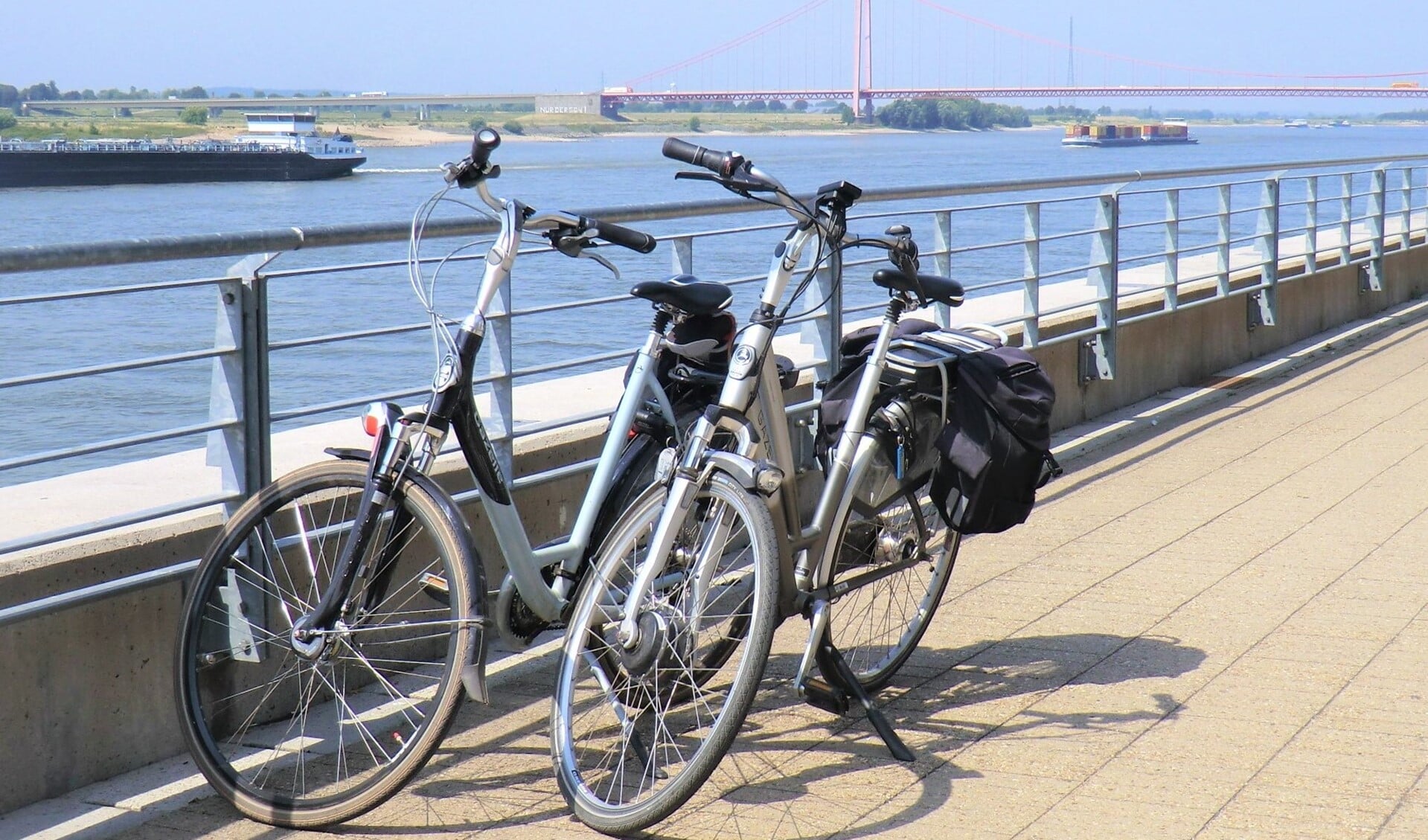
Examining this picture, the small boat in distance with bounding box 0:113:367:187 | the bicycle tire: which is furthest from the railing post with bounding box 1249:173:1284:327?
the small boat in distance with bounding box 0:113:367:187

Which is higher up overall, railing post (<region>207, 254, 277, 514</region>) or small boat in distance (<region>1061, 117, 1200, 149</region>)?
small boat in distance (<region>1061, 117, 1200, 149</region>)

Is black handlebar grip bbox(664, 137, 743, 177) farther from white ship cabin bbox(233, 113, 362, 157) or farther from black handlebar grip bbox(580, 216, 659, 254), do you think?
white ship cabin bbox(233, 113, 362, 157)

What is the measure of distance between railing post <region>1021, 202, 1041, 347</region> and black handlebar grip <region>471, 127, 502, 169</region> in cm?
411

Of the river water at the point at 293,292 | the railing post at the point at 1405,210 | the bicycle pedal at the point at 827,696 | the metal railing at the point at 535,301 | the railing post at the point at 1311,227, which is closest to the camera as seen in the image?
the metal railing at the point at 535,301

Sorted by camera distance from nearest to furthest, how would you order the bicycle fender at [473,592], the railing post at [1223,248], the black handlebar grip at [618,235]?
1. the bicycle fender at [473,592]
2. the black handlebar grip at [618,235]
3. the railing post at [1223,248]

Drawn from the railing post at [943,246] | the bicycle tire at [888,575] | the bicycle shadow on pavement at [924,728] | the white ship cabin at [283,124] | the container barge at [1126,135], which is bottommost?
the bicycle shadow on pavement at [924,728]

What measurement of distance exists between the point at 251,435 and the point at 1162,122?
397ft

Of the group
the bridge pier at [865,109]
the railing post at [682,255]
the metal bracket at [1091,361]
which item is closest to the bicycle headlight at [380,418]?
the railing post at [682,255]

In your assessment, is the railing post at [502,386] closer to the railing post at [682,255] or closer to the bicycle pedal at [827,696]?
the railing post at [682,255]

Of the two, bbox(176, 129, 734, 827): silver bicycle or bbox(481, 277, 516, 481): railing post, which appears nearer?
bbox(176, 129, 734, 827): silver bicycle

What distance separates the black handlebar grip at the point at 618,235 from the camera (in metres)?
2.96

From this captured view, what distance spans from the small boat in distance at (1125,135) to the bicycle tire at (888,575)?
9483cm

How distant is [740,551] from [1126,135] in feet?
336

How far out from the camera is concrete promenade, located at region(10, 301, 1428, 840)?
2.97 meters
